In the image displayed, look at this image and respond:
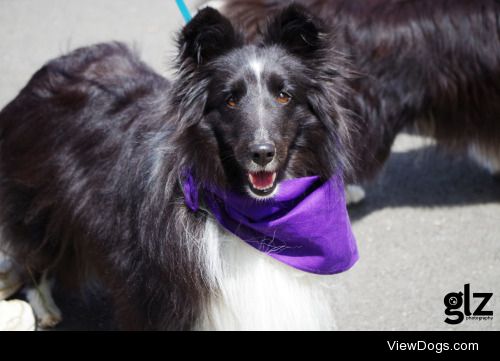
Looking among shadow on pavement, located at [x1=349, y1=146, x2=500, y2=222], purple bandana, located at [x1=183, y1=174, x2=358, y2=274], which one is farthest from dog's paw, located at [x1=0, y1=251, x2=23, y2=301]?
shadow on pavement, located at [x1=349, y1=146, x2=500, y2=222]

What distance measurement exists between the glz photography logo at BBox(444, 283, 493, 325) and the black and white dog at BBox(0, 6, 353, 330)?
1.01 meters

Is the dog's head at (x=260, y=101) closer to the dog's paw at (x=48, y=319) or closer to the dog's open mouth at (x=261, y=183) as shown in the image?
the dog's open mouth at (x=261, y=183)

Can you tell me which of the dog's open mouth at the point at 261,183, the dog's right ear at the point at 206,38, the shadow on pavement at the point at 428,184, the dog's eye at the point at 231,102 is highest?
the dog's right ear at the point at 206,38

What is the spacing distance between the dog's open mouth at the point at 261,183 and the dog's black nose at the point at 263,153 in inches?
4.6

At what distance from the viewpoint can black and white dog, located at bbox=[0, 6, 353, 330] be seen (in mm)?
2734

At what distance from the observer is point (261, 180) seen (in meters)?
2.74

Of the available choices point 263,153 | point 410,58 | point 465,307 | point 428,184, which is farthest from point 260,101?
point 428,184

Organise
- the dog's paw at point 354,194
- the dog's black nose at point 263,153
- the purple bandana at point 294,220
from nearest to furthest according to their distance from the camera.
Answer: the dog's black nose at point 263,153 → the purple bandana at point 294,220 → the dog's paw at point 354,194

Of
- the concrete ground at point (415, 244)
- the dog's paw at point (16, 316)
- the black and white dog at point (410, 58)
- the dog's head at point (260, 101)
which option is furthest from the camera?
the black and white dog at point (410, 58)

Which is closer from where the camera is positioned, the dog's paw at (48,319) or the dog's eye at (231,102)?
the dog's eye at (231,102)

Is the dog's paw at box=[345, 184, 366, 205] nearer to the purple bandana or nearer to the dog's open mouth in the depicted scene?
the purple bandana

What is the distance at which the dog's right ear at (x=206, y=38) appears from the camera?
2.64 m

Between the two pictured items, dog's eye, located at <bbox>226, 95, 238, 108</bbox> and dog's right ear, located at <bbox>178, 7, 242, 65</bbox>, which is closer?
dog's right ear, located at <bbox>178, 7, 242, 65</bbox>

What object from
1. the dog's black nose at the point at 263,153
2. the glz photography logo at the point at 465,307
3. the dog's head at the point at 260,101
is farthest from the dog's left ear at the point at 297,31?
the glz photography logo at the point at 465,307
